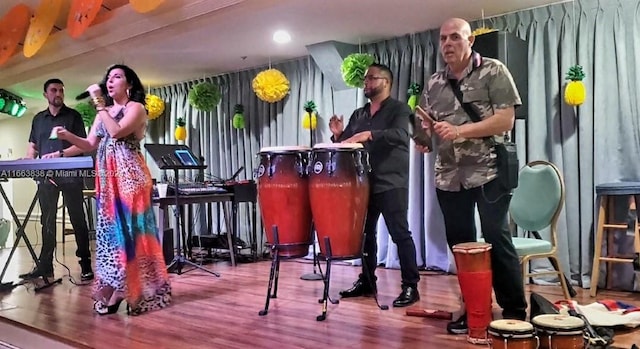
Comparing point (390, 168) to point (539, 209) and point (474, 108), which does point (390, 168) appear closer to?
point (474, 108)

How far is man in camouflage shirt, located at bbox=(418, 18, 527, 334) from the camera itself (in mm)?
2393

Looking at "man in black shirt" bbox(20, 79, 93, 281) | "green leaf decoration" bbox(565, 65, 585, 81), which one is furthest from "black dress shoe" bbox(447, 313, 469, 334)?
"man in black shirt" bbox(20, 79, 93, 281)

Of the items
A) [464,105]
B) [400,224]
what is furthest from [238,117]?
[464,105]

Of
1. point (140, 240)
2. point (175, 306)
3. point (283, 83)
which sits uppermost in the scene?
point (283, 83)

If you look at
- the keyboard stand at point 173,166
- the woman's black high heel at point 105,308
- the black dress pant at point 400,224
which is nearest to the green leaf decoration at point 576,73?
the black dress pant at point 400,224

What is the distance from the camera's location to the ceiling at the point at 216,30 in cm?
386

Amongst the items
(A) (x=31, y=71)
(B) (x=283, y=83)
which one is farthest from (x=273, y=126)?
(A) (x=31, y=71)

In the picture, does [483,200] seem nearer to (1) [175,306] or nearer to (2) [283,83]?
(1) [175,306]

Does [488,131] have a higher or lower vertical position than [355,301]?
higher

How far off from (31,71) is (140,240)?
3403mm

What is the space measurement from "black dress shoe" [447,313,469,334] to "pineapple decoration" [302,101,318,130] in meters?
2.94

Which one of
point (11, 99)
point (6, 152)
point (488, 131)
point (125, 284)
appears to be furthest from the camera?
point (6, 152)

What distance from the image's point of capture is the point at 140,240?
10.1 ft

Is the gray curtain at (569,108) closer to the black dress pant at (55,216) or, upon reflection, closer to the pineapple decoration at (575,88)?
the pineapple decoration at (575,88)
